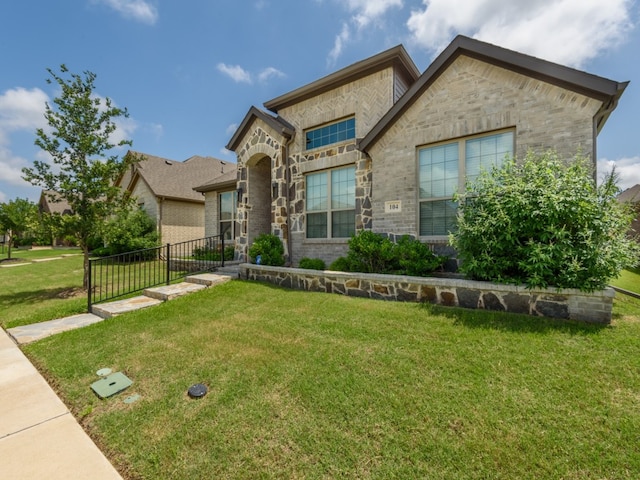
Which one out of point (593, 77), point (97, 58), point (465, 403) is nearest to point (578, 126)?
point (593, 77)


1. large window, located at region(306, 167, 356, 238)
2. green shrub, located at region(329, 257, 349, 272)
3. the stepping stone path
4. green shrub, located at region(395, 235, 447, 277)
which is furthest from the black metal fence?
green shrub, located at region(395, 235, 447, 277)

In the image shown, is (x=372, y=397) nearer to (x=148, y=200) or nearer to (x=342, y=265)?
(x=342, y=265)

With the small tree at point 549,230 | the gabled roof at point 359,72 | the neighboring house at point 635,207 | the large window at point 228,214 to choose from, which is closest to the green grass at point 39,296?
the large window at point 228,214

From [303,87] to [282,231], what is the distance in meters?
4.87

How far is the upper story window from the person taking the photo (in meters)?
8.72

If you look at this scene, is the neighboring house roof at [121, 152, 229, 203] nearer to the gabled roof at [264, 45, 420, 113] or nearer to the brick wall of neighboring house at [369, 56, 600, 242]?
the gabled roof at [264, 45, 420, 113]

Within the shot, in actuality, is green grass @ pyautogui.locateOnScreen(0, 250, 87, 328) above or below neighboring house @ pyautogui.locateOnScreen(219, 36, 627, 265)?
below

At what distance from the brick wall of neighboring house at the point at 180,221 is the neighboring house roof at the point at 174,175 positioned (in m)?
0.55

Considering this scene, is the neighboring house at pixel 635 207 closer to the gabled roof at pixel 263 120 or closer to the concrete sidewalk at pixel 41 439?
the concrete sidewalk at pixel 41 439

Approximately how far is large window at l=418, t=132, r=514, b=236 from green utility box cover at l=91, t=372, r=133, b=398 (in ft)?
21.1

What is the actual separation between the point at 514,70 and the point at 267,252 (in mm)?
7446

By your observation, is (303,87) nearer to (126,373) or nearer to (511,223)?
(511,223)

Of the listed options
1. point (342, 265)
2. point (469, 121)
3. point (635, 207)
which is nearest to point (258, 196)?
point (342, 265)

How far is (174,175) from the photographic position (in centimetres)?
1838
